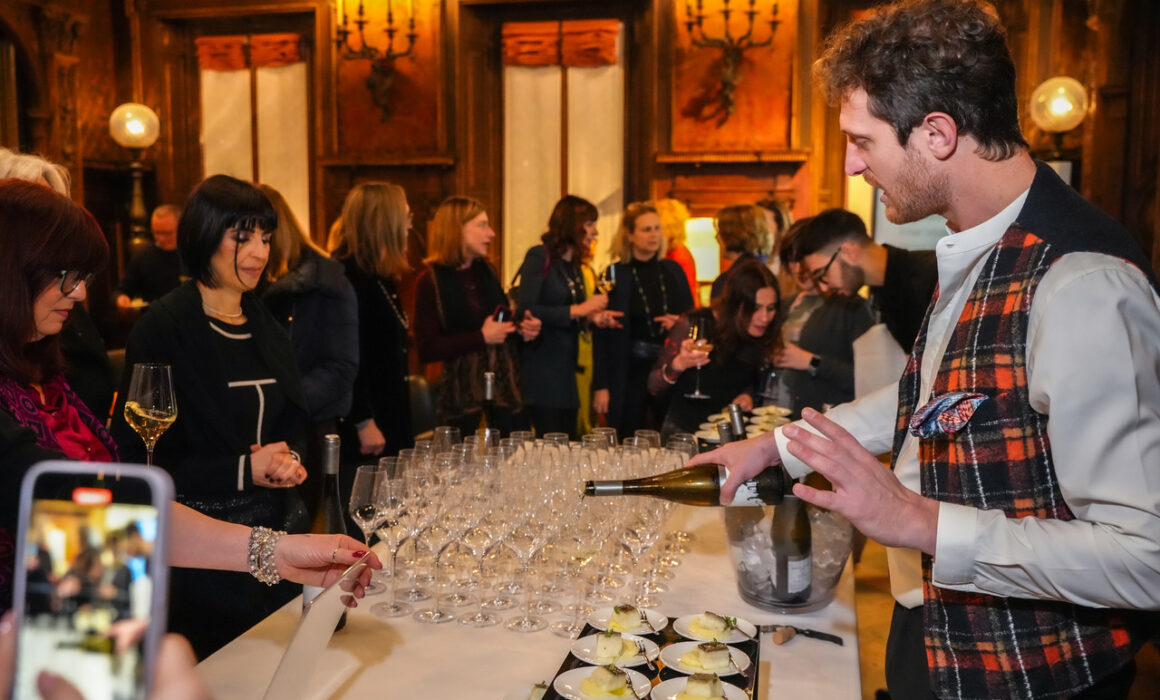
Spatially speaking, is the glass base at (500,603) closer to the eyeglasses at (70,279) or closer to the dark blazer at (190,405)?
the dark blazer at (190,405)

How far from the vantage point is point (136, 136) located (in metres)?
8.65

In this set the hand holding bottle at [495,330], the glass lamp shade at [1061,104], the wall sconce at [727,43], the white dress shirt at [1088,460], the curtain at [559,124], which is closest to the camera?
the white dress shirt at [1088,460]

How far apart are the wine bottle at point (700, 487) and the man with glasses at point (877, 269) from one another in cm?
96

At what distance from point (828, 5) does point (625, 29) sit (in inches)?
70.0

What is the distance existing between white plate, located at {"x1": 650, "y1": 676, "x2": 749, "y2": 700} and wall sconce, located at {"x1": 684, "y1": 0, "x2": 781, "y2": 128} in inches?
278

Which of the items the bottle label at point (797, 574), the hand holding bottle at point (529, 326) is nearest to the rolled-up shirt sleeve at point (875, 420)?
the bottle label at point (797, 574)

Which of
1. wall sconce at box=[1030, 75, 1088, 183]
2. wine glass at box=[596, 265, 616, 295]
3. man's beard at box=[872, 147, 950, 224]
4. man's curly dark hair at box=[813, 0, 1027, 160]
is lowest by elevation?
wine glass at box=[596, 265, 616, 295]

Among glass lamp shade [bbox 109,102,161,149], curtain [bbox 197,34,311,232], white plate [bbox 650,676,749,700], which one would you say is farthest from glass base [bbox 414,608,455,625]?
glass lamp shade [bbox 109,102,161,149]

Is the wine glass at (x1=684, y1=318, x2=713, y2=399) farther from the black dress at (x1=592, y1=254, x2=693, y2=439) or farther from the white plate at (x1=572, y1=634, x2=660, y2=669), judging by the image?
the white plate at (x1=572, y1=634, x2=660, y2=669)

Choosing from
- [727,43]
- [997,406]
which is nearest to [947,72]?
[997,406]

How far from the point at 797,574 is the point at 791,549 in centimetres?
6

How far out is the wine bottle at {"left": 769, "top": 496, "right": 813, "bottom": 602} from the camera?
1.90 metres

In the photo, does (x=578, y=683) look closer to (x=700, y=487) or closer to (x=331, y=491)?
(x=700, y=487)

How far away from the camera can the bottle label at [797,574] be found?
1.90 m
